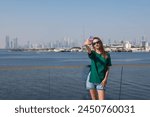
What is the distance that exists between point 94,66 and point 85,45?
0.35 metres

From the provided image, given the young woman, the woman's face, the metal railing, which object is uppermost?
the woman's face

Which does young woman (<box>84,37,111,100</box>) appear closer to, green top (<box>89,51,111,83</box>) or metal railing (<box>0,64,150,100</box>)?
green top (<box>89,51,111,83</box>)

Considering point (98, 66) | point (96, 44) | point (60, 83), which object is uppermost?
point (96, 44)

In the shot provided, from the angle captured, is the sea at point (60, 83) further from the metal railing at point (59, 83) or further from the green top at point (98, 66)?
the green top at point (98, 66)

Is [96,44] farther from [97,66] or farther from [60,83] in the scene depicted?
[60,83]

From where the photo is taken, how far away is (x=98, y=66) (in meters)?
5.28

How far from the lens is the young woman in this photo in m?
5.16

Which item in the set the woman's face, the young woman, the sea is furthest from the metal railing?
the woman's face

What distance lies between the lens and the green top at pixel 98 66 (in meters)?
5.20

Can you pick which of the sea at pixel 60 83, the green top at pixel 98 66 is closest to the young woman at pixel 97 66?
the green top at pixel 98 66

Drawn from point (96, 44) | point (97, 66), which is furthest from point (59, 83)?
point (96, 44)

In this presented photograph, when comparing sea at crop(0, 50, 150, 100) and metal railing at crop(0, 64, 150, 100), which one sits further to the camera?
metal railing at crop(0, 64, 150, 100)

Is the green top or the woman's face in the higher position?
the woman's face

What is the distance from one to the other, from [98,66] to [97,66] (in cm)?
1
